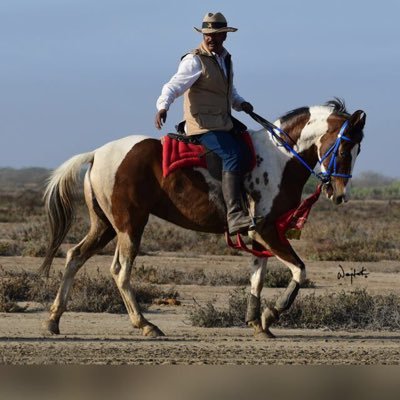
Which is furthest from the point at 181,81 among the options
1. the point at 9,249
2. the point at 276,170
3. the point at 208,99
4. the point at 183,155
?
the point at 9,249

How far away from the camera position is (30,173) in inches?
7156

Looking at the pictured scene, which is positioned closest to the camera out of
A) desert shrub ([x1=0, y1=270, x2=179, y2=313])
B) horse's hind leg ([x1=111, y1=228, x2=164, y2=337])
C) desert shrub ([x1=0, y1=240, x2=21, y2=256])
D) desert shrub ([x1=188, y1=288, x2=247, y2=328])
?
horse's hind leg ([x1=111, y1=228, x2=164, y2=337])

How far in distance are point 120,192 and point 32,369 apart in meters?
4.70

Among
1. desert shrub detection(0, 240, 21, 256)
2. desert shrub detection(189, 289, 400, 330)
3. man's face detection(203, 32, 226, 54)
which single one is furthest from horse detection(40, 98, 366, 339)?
desert shrub detection(0, 240, 21, 256)

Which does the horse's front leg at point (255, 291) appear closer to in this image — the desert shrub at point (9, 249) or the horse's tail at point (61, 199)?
the horse's tail at point (61, 199)

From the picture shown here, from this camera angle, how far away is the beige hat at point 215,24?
14164 mm

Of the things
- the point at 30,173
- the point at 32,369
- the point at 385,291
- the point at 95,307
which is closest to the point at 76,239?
the point at 385,291

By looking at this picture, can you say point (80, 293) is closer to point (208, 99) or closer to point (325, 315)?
point (325, 315)

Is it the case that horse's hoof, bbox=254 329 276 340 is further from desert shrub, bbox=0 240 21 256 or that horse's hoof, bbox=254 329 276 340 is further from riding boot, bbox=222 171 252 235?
desert shrub, bbox=0 240 21 256

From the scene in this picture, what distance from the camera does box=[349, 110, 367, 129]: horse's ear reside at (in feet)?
46.2

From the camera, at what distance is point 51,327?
14203 millimetres

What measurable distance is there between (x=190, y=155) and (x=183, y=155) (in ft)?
0.25

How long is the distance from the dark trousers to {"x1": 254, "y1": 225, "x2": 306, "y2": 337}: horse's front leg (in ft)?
2.45

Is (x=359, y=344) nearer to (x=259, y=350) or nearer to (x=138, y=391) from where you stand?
(x=259, y=350)
